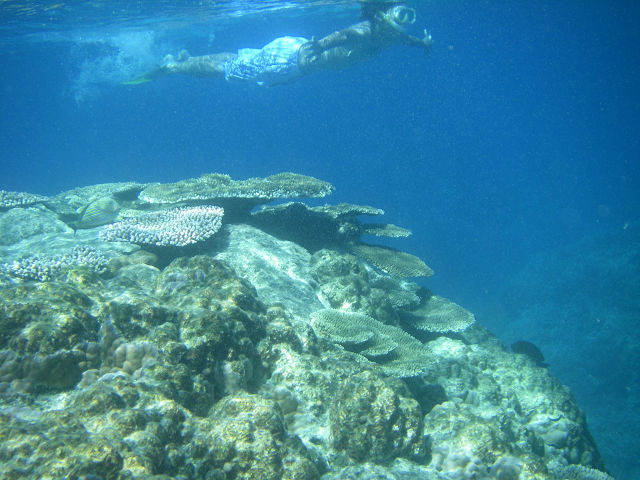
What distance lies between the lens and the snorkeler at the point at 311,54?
583 inches

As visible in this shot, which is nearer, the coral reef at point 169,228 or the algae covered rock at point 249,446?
the algae covered rock at point 249,446

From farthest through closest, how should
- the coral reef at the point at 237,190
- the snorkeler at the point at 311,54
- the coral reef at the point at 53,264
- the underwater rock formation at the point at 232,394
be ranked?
the snorkeler at the point at 311,54 < the coral reef at the point at 237,190 < the coral reef at the point at 53,264 < the underwater rock formation at the point at 232,394

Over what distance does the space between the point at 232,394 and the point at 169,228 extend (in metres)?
3.95

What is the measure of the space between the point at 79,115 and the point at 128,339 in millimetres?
119921

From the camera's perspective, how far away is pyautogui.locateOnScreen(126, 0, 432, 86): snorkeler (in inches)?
583

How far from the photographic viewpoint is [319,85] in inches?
3147

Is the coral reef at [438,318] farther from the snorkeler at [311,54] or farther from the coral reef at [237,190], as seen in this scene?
the snorkeler at [311,54]

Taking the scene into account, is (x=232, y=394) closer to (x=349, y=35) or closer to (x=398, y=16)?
(x=398, y=16)

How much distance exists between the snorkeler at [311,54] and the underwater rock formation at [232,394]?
1356cm

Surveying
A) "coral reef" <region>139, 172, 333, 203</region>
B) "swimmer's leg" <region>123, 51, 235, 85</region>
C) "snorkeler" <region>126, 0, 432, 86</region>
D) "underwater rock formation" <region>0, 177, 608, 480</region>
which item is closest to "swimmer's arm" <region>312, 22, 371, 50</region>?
"snorkeler" <region>126, 0, 432, 86</region>

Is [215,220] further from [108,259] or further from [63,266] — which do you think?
[63,266]

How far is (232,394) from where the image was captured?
280 centimetres

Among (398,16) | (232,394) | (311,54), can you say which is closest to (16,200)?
(232,394)

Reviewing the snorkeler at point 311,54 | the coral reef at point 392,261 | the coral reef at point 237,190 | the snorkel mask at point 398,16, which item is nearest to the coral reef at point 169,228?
the coral reef at point 237,190
